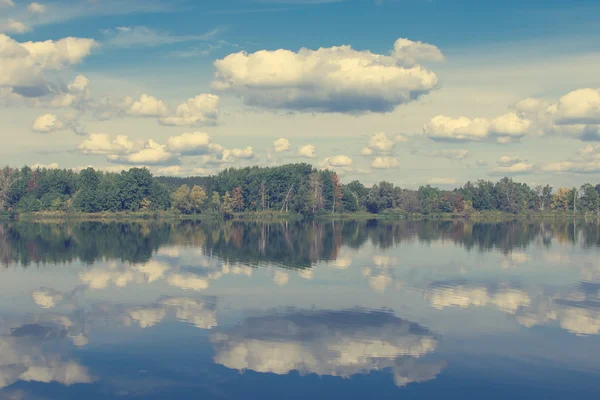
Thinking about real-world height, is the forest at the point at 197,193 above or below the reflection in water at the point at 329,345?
above

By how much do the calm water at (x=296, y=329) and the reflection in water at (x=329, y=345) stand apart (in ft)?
0.31

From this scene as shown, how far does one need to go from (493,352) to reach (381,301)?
1129cm

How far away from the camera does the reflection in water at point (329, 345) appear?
879 inches

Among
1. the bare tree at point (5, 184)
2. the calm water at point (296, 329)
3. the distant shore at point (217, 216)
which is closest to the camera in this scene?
the calm water at point (296, 329)

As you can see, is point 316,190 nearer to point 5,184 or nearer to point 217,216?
point 217,216

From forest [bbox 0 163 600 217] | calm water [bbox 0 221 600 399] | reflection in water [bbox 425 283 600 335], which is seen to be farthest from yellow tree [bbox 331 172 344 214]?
reflection in water [bbox 425 283 600 335]

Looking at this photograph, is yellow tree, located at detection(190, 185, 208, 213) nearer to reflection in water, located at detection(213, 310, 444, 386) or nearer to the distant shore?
the distant shore

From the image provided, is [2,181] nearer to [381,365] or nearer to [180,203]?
[180,203]

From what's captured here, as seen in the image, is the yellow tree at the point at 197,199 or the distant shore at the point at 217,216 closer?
the distant shore at the point at 217,216

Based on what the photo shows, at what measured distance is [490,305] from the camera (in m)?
34.0

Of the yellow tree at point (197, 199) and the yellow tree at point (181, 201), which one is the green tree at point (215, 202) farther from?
the yellow tree at point (181, 201)

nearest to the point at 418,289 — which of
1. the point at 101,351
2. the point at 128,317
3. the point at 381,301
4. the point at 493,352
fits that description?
the point at 381,301

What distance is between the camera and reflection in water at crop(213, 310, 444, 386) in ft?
73.3

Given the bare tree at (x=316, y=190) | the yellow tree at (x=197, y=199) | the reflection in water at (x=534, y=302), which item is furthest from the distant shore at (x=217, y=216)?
the reflection in water at (x=534, y=302)
